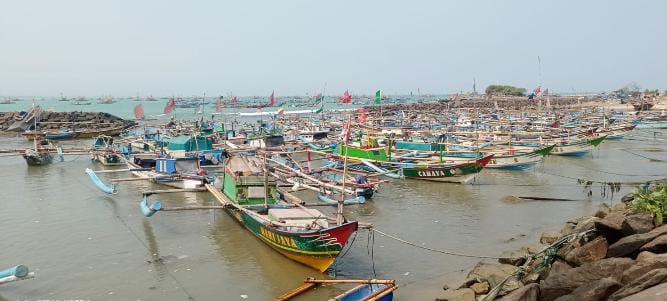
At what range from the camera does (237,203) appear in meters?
16.2

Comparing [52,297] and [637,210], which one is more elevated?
[637,210]

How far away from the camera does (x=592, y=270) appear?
8398 mm

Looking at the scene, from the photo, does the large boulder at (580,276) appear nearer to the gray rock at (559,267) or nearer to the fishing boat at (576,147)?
the gray rock at (559,267)

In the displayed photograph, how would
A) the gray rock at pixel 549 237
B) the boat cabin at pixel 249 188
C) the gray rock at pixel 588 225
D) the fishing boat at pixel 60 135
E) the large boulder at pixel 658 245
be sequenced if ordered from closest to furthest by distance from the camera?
1. the large boulder at pixel 658 245
2. the gray rock at pixel 588 225
3. the gray rock at pixel 549 237
4. the boat cabin at pixel 249 188
5. the fishing boat at pixel 60 135

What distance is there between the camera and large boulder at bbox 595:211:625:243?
32.5 feet

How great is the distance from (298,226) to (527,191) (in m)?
15.1

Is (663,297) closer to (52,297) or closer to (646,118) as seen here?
(52,297)

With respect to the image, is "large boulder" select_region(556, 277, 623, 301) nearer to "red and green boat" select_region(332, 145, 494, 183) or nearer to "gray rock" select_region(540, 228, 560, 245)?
"gray rock" select_region(540, 228, 560, 245)

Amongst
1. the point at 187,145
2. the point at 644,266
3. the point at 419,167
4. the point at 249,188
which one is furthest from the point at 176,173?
the point at 644,266

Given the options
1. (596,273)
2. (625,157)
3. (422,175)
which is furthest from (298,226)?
(625,157)

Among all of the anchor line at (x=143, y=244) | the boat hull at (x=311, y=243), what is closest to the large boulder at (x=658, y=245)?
the boat hull at (x=311, y=243)

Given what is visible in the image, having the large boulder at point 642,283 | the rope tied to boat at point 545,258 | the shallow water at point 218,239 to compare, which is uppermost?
the large boulder at point 642,283

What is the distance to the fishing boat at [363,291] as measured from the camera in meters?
10.2

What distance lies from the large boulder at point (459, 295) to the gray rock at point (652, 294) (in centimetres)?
384
